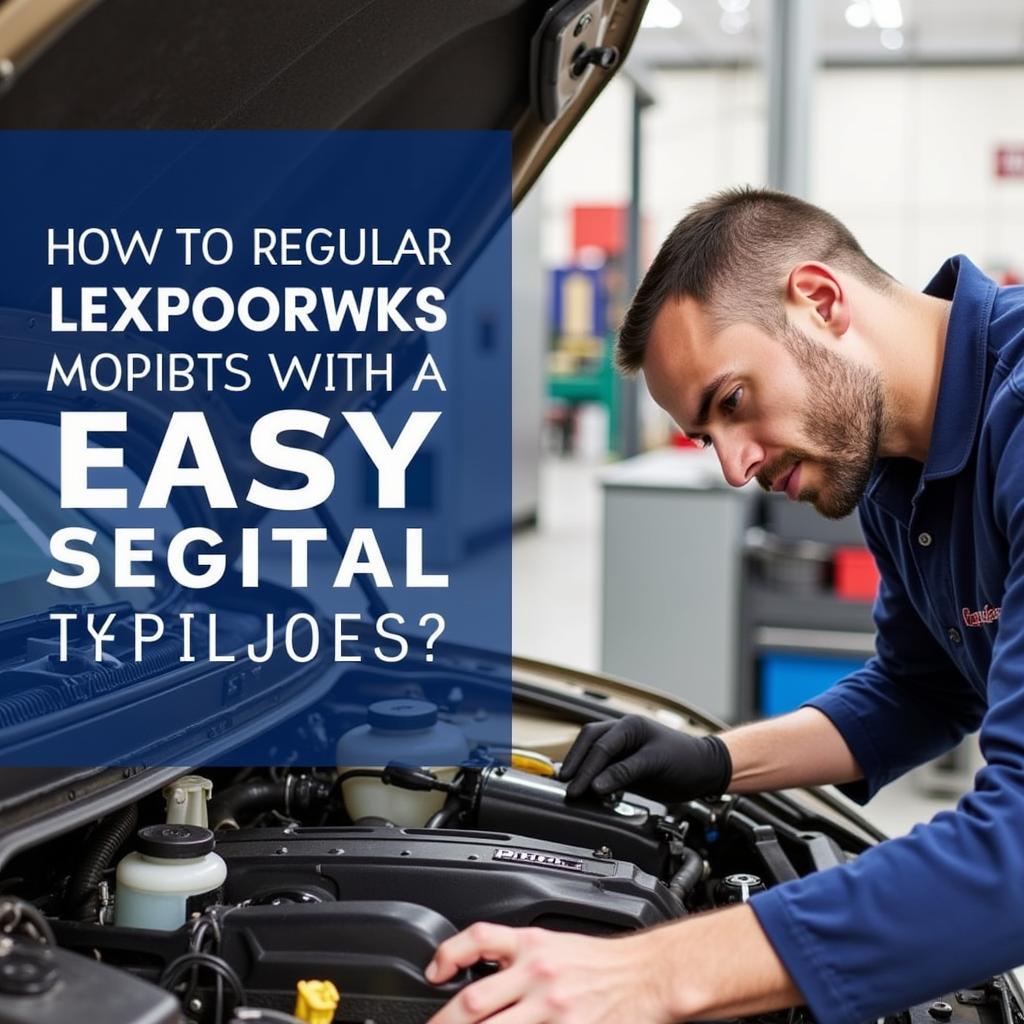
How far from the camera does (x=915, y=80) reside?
13438 millimetres

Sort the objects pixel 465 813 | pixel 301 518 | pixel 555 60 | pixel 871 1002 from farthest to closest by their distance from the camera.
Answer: pixel 301 518 → pixel 555 60 → pixel 465 813 → pixel 871 1002

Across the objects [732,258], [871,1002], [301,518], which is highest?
[732,258]

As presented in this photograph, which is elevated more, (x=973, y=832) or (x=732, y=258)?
(x=732, y=258)

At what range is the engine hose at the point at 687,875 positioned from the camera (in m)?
1.33

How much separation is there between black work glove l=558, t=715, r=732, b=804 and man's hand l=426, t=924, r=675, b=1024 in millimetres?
427

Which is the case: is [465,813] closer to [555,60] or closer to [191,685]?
[191,685]

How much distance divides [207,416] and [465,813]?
1.82ft

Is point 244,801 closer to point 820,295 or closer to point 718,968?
point 718,968

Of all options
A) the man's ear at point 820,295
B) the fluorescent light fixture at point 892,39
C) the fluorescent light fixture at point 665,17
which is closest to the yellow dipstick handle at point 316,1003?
the man's ear at point 820,295

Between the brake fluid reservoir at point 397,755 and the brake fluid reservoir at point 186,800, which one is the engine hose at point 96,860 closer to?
the brake fluid reservoir at point 186,800

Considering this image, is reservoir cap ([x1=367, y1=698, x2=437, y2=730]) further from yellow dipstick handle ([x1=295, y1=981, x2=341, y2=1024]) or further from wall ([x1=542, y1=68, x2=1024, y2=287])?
wall ([x1=542, y1=68, x2=1024, y2=287])

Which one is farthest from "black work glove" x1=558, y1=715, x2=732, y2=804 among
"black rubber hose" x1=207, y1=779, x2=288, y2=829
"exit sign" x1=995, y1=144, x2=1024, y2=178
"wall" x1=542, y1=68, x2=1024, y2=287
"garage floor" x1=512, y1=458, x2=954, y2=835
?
"wall" x1=542, y1=68, x2=1024, y2=287

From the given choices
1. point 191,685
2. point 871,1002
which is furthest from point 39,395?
point 871,1002

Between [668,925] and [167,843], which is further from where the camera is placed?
[167,843]
